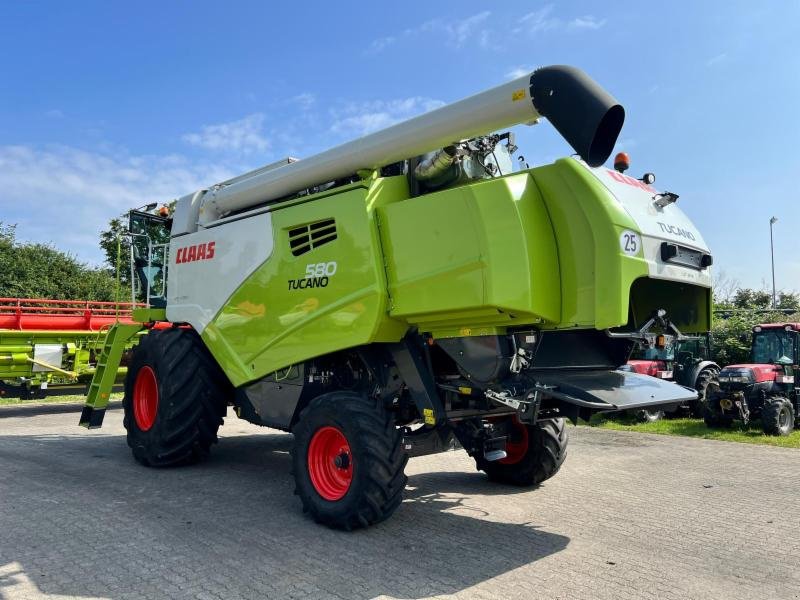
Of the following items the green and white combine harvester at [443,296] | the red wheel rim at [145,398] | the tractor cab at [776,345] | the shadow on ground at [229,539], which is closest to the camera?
the shadow on ground at [229,539]

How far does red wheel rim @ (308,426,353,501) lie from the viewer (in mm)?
5242

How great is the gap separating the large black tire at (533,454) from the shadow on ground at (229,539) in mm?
205

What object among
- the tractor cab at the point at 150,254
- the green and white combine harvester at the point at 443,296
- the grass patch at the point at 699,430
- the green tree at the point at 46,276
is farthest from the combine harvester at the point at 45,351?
the green tree at the point at 46,276

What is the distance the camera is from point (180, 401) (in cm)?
693

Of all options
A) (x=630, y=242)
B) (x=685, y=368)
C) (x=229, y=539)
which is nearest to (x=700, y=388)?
(x=685, y=368)

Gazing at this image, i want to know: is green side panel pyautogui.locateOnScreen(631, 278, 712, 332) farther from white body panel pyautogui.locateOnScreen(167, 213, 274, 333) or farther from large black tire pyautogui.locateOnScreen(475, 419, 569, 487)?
white body panel pyautogui.locateOnScreen(167, 213, 274, 333)

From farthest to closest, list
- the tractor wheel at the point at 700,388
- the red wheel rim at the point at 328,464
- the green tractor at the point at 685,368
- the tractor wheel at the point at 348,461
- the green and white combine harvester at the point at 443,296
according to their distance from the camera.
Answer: the green tractor at the point at 685,368 → the tractor wheel at the point at 700,388 → the red wheel rim at the point at 328,464 → the tractor wheel at the point at 348,461 → the green and white combine harvester at the point at 443,296

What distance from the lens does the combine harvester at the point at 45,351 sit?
11766 millimetres

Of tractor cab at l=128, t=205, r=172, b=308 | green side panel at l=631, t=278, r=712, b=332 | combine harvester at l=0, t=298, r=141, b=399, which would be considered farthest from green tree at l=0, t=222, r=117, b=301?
green side panel at l=631, t=278, r=712, b=332

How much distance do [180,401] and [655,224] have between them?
201 inches

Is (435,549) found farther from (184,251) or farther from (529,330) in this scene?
(184,251)

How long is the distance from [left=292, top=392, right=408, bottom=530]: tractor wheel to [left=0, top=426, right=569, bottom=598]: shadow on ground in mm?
206

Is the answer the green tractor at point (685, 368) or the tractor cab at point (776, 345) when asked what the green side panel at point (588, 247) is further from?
the tractor cab at point (776, 345)

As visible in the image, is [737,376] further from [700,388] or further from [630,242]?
[630,242]
